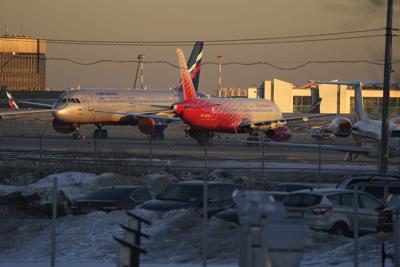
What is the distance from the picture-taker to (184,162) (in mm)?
39156

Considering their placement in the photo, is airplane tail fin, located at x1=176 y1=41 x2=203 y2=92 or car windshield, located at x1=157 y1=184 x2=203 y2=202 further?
airplane tail fin, located at x1=176 y1=41 x2=203 y2=92

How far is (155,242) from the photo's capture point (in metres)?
18.5

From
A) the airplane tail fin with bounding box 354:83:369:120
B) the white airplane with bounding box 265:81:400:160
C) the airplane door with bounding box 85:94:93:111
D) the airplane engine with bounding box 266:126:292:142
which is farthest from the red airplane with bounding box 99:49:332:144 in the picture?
the white airplane with bounding box 265:81:400:160

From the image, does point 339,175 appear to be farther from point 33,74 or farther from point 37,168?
point 33,74

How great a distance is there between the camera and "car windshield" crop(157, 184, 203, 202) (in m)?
21.8

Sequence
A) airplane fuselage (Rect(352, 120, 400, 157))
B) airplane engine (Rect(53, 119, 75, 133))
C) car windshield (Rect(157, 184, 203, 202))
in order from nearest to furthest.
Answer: car windshield (Rect(157, 184, 203, 202)), airplane fuselage (Rect(352, 120, 400, 157)), airplane engine (Rect(53, 119, 75, 133))

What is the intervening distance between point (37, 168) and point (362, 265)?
66.8 feet

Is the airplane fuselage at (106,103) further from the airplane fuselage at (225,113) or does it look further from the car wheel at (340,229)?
the car wheel at (340,229)

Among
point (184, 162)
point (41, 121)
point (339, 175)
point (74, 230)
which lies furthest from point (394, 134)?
point (41, 121)

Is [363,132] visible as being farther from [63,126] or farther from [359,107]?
[63,126]

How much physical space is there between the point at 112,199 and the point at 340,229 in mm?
6714

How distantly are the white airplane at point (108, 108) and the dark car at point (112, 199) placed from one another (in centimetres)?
3416

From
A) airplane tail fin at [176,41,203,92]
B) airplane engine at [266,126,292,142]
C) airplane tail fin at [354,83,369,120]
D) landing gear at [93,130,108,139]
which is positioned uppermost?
airplane tail fin at [176,41,203,92]

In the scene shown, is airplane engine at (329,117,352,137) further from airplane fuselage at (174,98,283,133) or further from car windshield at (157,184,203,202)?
car windshield at (157,184,203,202)
